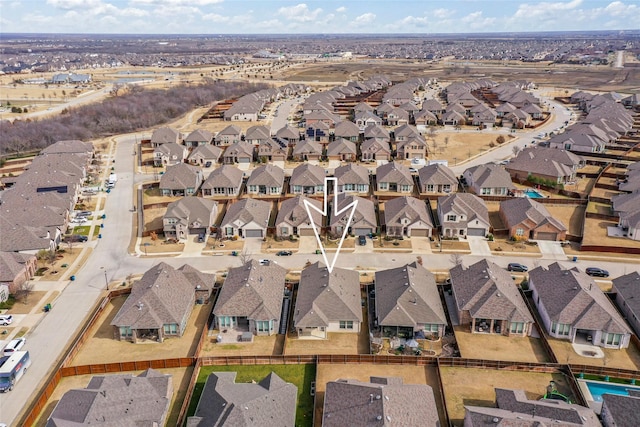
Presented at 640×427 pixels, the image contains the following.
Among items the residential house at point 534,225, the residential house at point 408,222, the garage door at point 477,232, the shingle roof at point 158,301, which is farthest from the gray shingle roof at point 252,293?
the residential house at point 534,225

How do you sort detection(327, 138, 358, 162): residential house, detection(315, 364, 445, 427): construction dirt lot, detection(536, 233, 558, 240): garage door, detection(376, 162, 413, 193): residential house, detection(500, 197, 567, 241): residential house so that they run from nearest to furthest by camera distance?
detection(315, 364, 445, 427): construction dirt lot, detection(500, 197, 567, 241): residential house, detection(536, 233, 558, 240): garage door, detection(376, 162, 413, 193): residential house, detection(327, 138, 358, 162): residential house

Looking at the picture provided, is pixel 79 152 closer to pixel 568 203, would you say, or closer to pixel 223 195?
pixel 223 195

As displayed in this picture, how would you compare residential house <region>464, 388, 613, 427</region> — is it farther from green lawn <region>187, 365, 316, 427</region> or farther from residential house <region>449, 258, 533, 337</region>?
green lawn <region>187, 365, 316, 427</region>

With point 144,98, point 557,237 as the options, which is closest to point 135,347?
point 557,237

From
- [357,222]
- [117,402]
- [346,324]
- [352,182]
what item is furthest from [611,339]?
[352,182]

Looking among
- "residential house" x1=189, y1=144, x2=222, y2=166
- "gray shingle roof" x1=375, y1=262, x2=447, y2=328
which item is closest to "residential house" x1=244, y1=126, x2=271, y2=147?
"residential house" x1=189, y1=144, x2=222, y2=166

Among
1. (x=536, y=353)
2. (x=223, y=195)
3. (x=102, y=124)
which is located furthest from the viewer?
(x=102, y=124)
